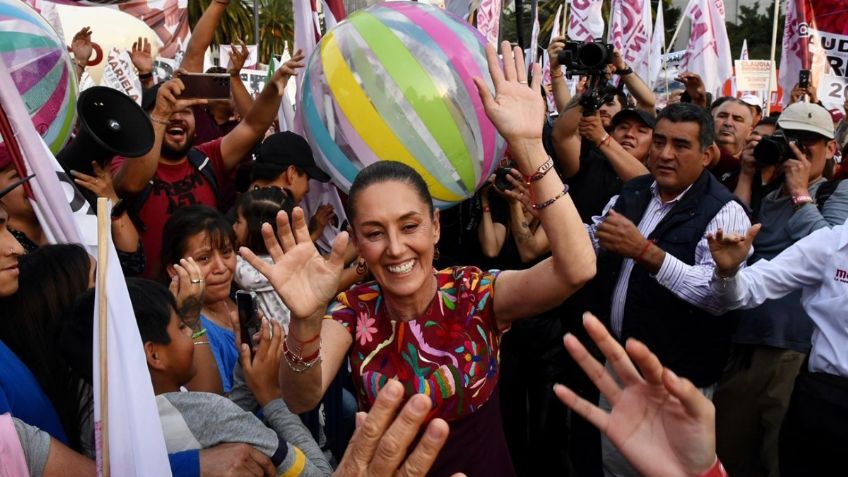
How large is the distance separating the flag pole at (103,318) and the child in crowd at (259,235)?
1.63m

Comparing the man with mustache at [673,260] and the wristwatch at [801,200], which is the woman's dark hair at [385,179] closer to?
the man with mustache at [673,260]

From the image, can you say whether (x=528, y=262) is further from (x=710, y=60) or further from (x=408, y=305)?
(x=710, y=60)

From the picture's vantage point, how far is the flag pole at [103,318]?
153 cm

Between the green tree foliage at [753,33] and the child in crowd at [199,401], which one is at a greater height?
the child in crowd at [199,401]

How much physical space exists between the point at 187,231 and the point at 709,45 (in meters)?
6.94

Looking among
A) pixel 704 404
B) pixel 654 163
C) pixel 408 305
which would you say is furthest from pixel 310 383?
pixel 654 163

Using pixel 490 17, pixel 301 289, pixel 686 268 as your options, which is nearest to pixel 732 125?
pixel 490 17

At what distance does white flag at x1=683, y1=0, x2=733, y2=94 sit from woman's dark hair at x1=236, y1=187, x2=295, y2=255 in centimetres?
617

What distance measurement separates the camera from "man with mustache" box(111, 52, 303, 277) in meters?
3.60

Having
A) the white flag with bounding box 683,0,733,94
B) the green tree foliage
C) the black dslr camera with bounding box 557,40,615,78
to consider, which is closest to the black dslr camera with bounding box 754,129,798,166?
the black dslr camera with bounding box 557,40,615,78

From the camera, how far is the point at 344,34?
2951 mm

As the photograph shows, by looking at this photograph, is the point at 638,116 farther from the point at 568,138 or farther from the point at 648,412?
the point at 648,412

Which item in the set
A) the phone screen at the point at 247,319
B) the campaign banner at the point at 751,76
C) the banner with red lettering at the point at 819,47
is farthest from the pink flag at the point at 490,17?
the phone screen at the point at 247,319

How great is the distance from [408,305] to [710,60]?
7189 millimetres
